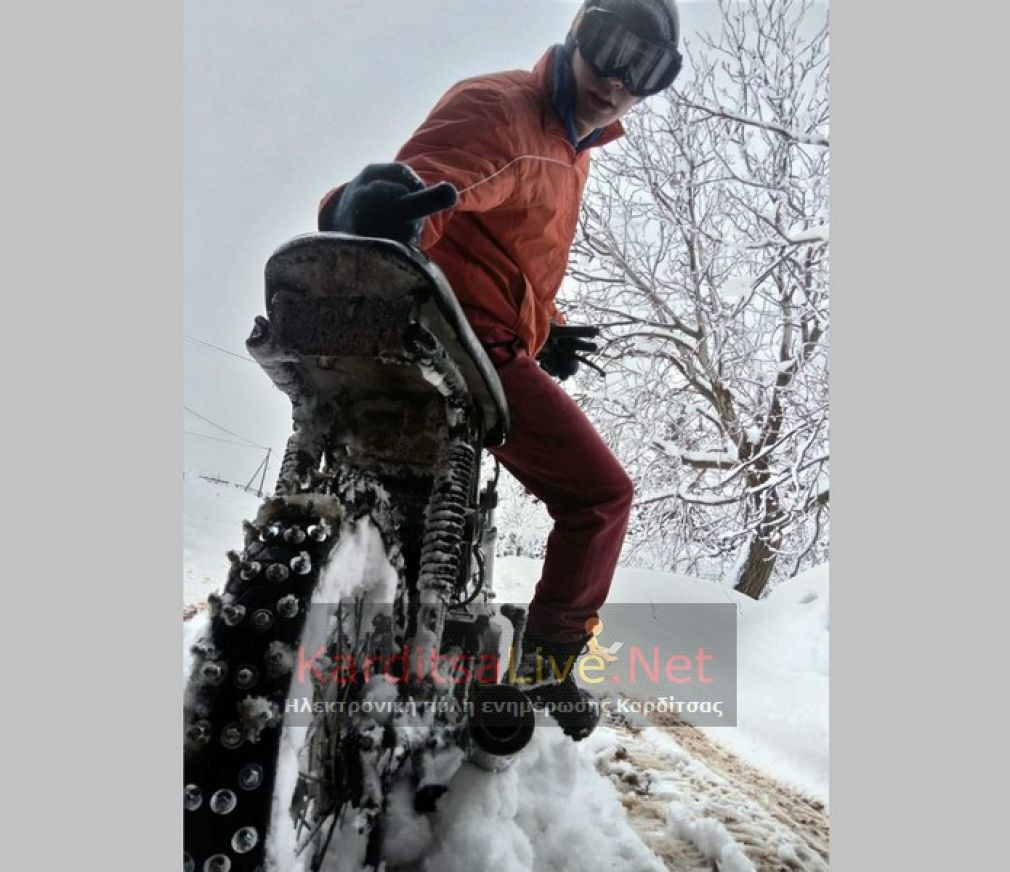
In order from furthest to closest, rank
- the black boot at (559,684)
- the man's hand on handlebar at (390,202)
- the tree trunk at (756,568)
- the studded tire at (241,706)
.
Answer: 1. the tree trunk at (756,568)
2. the black boot at (559,684)
3. the man's hand on handlebar at (390,202)
4. the studded tire at (241,706)

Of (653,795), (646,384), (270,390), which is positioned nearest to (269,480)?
(270,390)

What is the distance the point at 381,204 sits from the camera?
32.4 inches

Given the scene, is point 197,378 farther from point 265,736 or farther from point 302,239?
point 265,736

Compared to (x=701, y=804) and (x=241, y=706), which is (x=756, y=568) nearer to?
(x=701, y=804)

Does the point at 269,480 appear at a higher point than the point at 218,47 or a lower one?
lower

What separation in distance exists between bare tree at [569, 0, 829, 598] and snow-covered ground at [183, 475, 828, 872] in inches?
17.1

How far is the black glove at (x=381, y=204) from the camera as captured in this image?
822 millimetres

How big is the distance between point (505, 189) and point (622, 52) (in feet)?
0.95

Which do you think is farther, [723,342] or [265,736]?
[723,342]

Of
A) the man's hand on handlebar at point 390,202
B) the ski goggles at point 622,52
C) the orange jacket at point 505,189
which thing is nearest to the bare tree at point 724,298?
the ski goggles at point 622,52

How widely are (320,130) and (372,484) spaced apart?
726 millimetres

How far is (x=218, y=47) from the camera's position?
1.23 m

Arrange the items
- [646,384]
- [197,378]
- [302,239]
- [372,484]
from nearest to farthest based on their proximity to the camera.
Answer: [302,239] < [372,484] < [197,378] < [646,384]

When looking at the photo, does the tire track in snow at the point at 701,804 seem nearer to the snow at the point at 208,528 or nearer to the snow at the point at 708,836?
the snow at the point at 708,836
